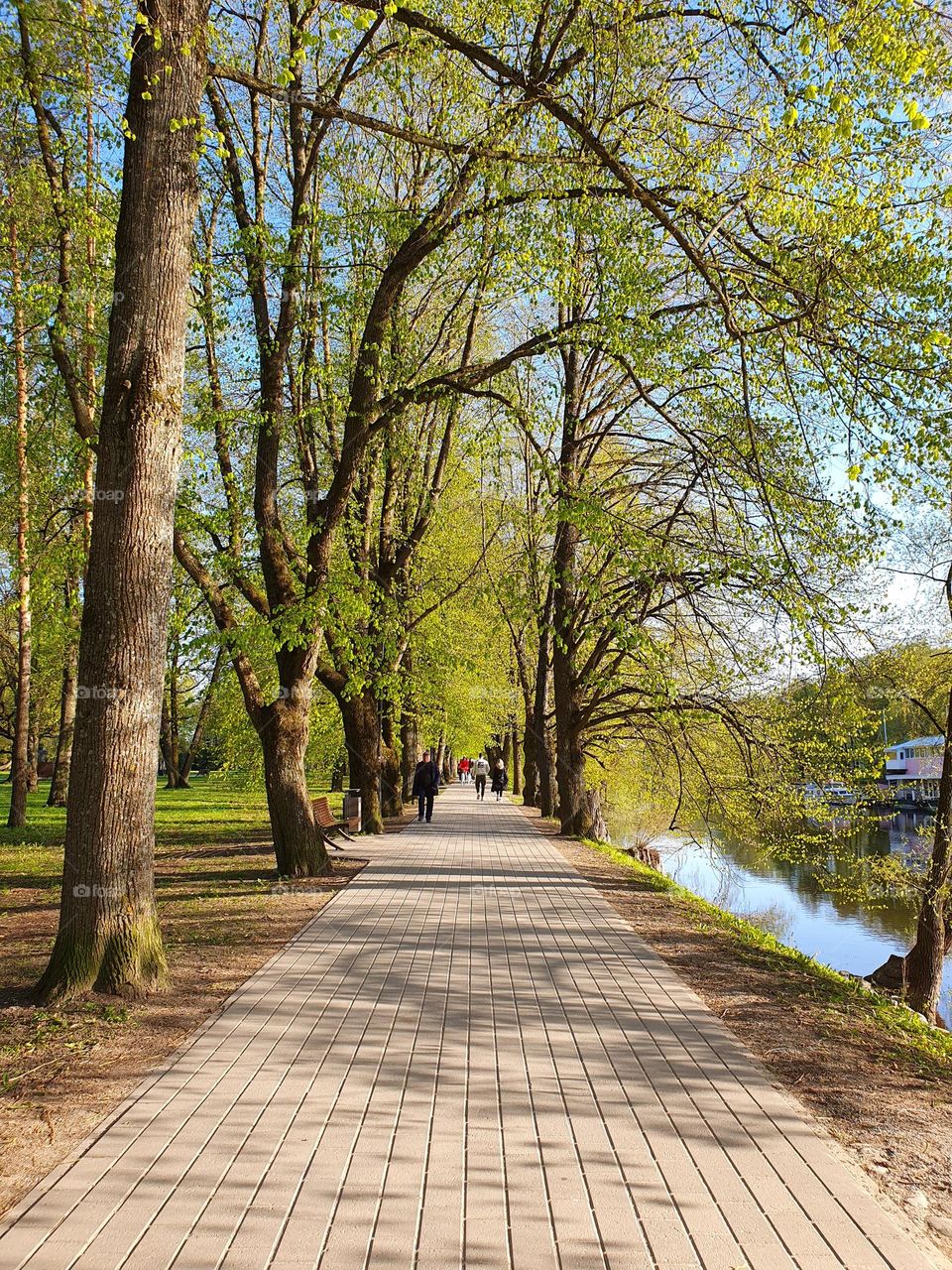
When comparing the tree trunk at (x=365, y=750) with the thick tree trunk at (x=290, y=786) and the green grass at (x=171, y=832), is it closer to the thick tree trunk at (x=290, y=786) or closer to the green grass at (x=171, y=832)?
the green grass at (x=171, y=832)

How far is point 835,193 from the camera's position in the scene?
802 centimetres

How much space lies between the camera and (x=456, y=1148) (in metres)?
4.47

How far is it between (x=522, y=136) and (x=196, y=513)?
19.8ft

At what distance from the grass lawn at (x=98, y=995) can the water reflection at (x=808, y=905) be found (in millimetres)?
7076

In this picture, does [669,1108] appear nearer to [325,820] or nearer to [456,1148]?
[456,1148]

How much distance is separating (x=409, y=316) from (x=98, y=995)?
1457cm

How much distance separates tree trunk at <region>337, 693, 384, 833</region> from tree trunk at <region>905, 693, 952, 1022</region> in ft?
35.4

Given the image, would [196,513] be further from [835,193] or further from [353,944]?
[835,193]

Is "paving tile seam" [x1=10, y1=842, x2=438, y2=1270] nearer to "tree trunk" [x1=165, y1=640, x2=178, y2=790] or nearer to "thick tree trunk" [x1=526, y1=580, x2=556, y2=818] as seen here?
"thick tree trunk" [x1=526, y1=580, x2=556, y2=818]

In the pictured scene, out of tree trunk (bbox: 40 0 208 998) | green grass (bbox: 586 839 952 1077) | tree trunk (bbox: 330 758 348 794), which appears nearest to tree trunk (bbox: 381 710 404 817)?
tree trunk (bbox: 330 758 348 794)

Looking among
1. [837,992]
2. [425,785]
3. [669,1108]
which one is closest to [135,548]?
[669,1108]

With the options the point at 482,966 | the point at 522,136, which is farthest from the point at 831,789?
the point at 522,136

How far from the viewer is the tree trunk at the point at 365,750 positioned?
67.4ft

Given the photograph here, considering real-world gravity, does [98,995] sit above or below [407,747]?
below
